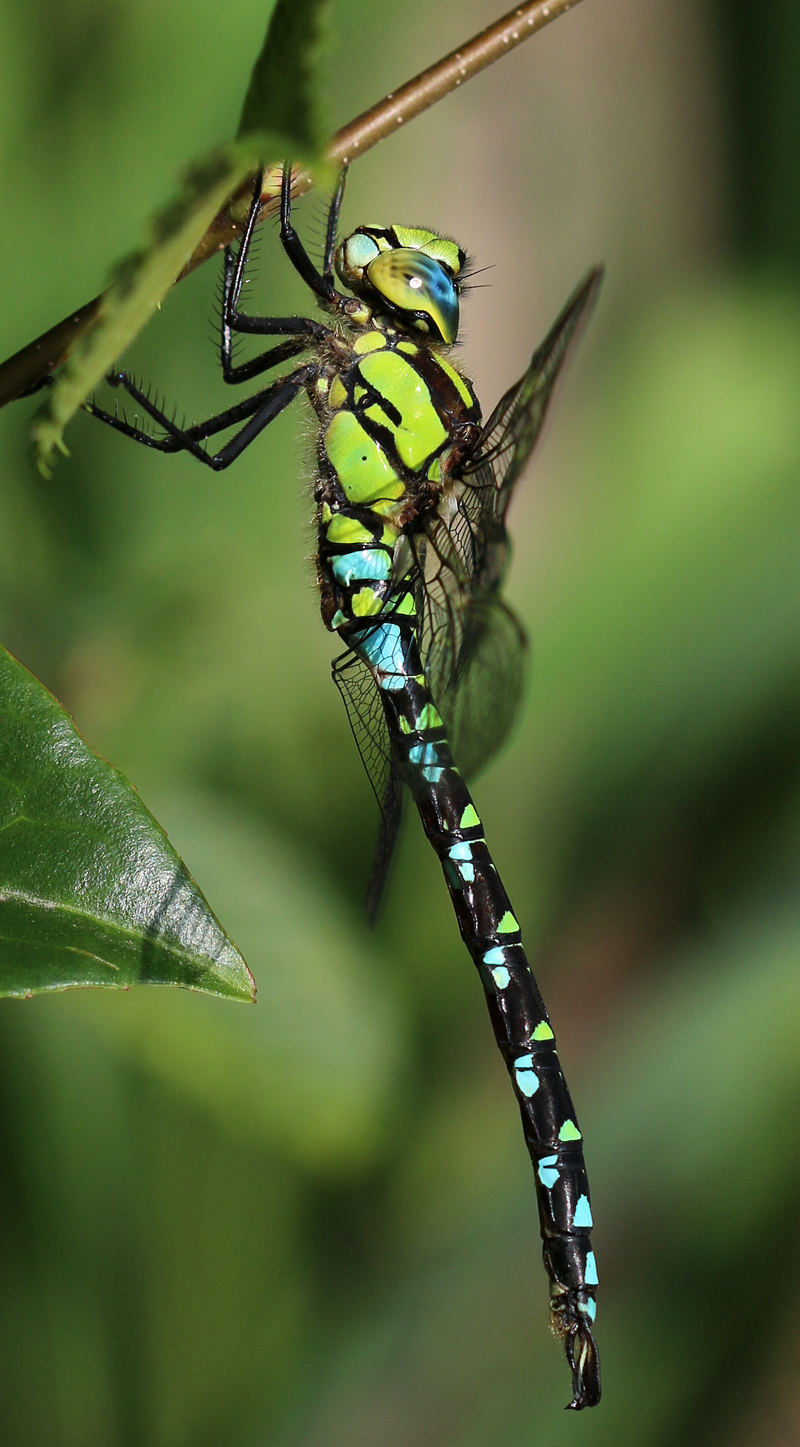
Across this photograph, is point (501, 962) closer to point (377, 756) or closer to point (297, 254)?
point (377, 756)

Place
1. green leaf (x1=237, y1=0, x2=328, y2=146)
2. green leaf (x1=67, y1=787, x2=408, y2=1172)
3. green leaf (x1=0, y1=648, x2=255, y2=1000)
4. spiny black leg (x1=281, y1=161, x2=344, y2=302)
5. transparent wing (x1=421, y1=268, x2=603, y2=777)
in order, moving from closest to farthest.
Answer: green leaf (x1=237, y1=0, x2=328, y2=146) → green leaf (x1=0, y1=648, x2=255, y2=1000) → spiny black leg (x1=281, y1=161, x2=344, y2=302) → transparent wing (x1=421, y1=268, x2=603, y2=777) → green leaf (x1=67, y1=787, x2=408, y2=1172)

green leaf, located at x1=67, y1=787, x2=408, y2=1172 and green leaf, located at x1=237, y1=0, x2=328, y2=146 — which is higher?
green leaf, located at x1=237, y1=0, x2=328, y2=146

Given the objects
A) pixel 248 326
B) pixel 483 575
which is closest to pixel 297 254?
pixel 248 326

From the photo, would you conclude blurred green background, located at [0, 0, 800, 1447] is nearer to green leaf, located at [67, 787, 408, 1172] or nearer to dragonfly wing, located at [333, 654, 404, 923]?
green leaf, located at [67, 787, 408, 1172]

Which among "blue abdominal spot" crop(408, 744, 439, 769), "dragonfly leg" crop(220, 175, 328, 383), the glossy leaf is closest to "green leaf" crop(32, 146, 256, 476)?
the glossy leaf

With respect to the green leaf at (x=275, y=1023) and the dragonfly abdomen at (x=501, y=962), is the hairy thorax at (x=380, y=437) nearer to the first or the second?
the dragonfly abdomen at (x=501, y=962)

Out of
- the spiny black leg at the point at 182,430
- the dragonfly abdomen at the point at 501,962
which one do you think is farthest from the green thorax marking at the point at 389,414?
the dragonfly abdomen at the point at 501,962

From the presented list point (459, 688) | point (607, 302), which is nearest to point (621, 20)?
point (607, 302)
